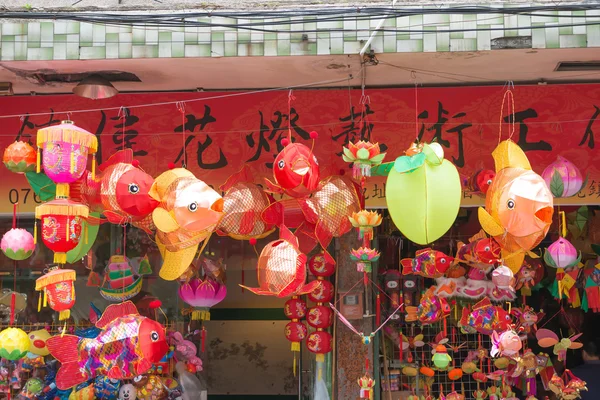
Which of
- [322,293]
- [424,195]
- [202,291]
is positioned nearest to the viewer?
[424,195]

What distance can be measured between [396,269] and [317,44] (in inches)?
94.2

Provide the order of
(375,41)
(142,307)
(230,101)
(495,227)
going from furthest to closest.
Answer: (142,307) < (230,101) < (375,41) < (495,227)

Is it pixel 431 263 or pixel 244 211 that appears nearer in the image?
pixel 244 211

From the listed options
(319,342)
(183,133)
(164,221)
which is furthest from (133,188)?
(319,342)

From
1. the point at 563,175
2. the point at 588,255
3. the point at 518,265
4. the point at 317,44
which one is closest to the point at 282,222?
the point at 317,44

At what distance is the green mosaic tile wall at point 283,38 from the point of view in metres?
5.75

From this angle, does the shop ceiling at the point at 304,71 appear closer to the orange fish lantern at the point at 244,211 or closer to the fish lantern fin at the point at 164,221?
the orange fish lantern at the point at 244,211

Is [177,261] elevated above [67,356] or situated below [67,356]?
above

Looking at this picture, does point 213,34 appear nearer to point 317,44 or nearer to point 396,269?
point 317,44

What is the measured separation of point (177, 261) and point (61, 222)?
0.91 m

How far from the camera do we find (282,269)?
5344 mm

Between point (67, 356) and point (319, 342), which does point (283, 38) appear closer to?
point (319, 342)

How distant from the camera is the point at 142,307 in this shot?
7.32 metres

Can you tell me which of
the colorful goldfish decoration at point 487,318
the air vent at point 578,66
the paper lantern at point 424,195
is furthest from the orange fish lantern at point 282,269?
the air vent at point 578,66
